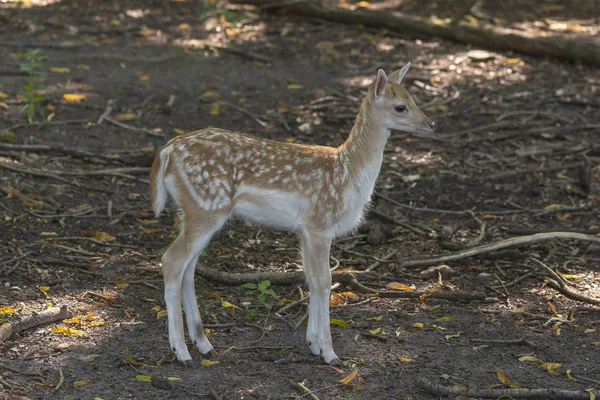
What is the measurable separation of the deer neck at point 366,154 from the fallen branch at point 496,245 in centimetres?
152

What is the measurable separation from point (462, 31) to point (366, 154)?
776 cm

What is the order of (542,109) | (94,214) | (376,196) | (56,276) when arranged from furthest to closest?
1. (542,109)
2. (376,196)
3. (94,214)
4. (56,276)

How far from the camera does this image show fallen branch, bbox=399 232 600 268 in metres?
7.50

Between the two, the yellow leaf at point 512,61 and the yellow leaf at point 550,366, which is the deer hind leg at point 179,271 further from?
the yellow leaf at point 512,61

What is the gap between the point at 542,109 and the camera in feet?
36.6

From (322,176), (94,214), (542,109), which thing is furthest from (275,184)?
(542,109)

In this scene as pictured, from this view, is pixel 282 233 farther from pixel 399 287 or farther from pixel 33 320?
pixel 33 320

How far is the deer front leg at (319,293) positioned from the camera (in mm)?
5848

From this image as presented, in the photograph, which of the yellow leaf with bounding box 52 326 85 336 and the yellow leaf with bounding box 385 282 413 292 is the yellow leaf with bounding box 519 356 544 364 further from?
the yellow leaf with bounding box 52 326 85 336

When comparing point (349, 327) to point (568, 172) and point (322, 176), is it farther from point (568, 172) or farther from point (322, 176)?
point (568, 172)

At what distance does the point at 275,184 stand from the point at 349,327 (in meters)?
1.21

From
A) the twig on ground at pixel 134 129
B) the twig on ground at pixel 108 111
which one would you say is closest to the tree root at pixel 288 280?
the twig on ground at pixel 134 129

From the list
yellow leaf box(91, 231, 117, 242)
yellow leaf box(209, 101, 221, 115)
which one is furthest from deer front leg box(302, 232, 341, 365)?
yellow leaf box(209, 101, 221, 115)

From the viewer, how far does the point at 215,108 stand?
34.9ft
